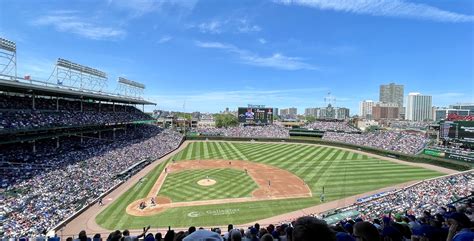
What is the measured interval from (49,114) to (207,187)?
2175 cm

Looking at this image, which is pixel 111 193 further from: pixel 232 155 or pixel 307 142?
pixel 307 142

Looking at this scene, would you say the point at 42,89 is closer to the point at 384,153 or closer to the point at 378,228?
the point at 378,228

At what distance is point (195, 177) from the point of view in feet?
113

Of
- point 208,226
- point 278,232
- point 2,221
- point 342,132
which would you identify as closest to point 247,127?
point 342,132

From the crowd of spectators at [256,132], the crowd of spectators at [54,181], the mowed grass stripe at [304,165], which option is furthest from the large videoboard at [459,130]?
the crowd of spectators at [54,181]

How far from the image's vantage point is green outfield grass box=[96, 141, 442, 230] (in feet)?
71.8

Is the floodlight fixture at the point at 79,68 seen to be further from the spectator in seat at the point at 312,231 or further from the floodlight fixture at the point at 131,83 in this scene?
the spectator in seat at the point at 312,231

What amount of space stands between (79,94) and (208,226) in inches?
1171

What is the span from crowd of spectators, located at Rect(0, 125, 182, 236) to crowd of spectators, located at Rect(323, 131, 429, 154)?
144 feet

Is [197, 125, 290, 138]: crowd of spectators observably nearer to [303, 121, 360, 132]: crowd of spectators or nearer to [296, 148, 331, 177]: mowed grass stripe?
[303, 121, 360, 132]: crowd of spectators

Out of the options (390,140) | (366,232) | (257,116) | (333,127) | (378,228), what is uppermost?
(257,116)

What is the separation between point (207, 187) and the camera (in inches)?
1193

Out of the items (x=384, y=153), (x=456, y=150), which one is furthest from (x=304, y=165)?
(x=456, y=150)

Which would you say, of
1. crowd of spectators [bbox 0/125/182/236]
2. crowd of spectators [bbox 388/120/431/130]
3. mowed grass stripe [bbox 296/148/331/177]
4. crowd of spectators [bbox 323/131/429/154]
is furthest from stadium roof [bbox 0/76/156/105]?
crowd of spectators [bbox 388/120/431/130]
